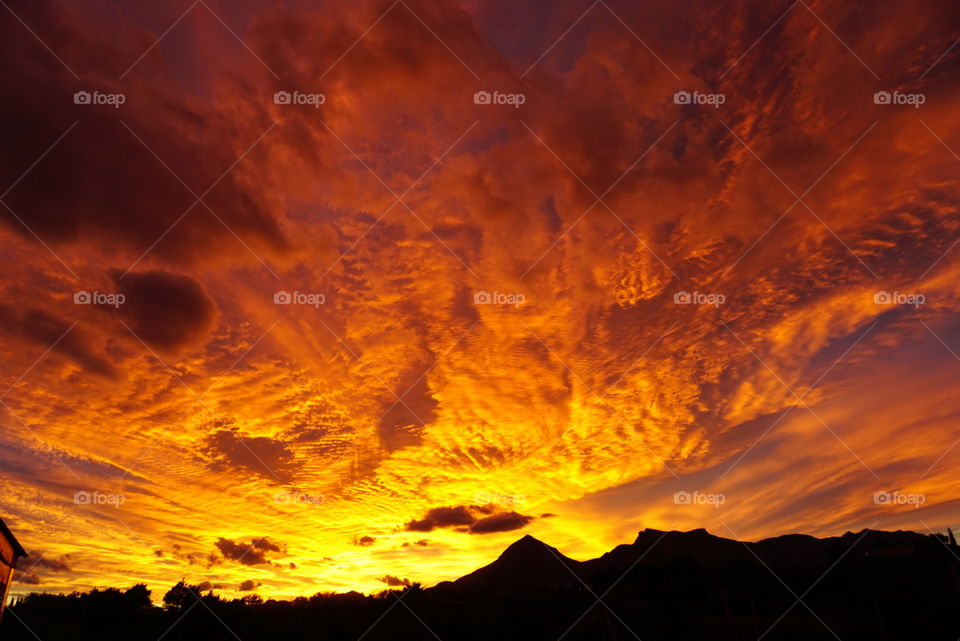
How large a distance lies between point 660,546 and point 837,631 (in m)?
103

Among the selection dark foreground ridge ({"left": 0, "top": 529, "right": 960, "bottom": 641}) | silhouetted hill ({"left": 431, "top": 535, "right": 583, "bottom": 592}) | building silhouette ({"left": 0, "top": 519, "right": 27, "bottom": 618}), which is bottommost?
silhouetted hill ({"left": 431, "top": 535, "right": 583, "bottom": 592})

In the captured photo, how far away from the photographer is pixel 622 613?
132 feet

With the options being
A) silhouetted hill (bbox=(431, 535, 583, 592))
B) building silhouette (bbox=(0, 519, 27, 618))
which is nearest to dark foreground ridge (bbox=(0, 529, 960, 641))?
building silhouette (bbox=(0, 519, 27, 618))

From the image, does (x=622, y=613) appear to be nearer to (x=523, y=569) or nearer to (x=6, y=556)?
(x=6, y=556)

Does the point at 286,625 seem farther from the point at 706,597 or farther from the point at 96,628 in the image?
the point at 706,597

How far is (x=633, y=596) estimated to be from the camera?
54.8m

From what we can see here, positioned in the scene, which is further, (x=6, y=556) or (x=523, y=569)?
(x=523, y=569)

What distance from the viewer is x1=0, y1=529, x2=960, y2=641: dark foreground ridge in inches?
1228

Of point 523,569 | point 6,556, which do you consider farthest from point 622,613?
point 523,569

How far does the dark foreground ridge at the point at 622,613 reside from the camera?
31203 millimetres

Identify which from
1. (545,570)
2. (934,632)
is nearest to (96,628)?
(934,632)

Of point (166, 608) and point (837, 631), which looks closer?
point (837, 631)

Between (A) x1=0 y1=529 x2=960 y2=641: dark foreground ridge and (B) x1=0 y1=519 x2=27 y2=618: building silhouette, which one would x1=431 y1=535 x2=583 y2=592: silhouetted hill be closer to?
(A) x1=0 y1=529 x2=960 y2=641: dark foreground ridge

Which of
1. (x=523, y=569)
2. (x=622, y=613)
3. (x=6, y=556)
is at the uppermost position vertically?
(x=6, y=556)
